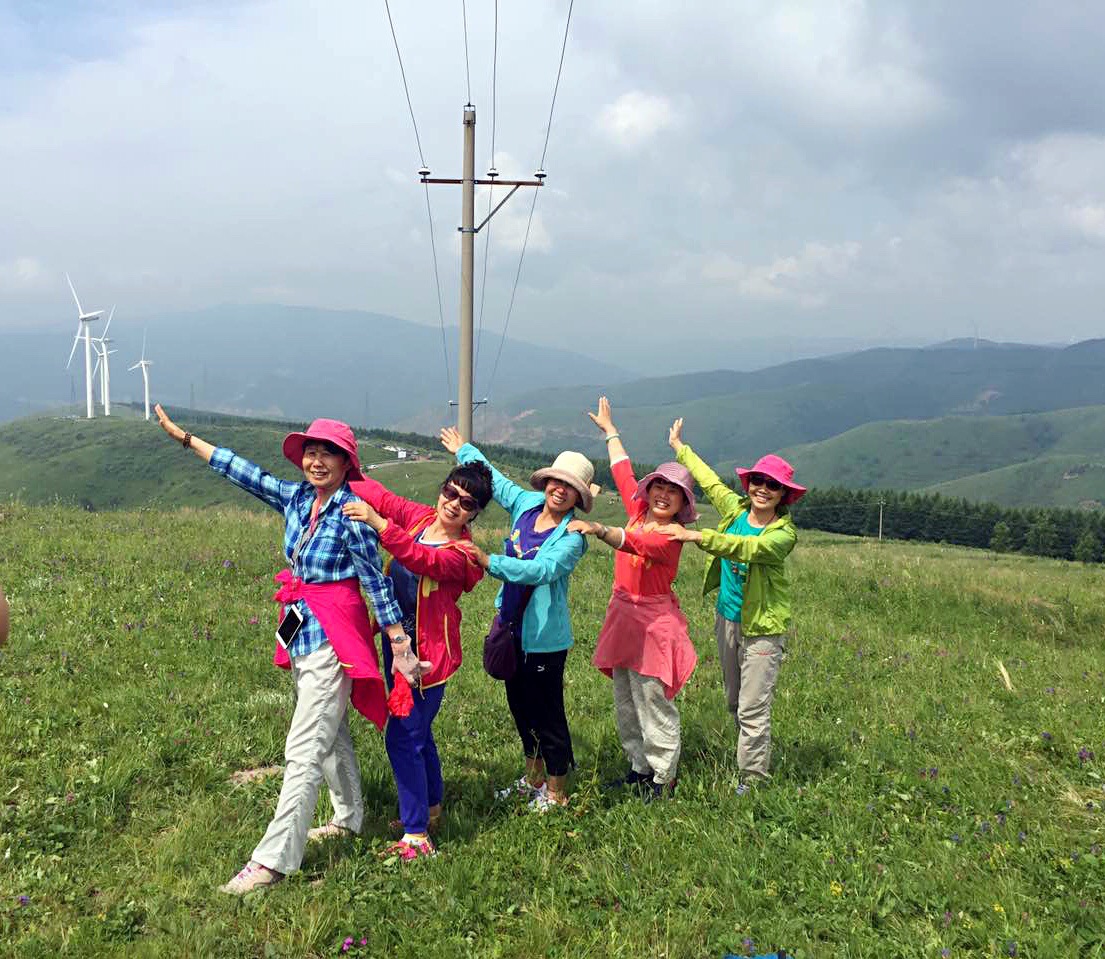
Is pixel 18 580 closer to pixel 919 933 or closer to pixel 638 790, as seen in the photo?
pixel 638 790

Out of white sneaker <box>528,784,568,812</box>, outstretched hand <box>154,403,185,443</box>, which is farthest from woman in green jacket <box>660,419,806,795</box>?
outstretched hand <box>154,403,185,443</box>

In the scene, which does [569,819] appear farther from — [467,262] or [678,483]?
[467,262]

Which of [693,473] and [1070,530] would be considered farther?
[1070,530]

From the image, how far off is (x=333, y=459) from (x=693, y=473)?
288 centimetres

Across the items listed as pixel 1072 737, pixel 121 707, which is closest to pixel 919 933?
pixel 1072 737

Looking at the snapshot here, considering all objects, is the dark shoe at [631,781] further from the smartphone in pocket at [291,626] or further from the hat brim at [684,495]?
the smartphone in pocket at [291,626]

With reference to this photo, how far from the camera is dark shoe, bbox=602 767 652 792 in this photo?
234 inches

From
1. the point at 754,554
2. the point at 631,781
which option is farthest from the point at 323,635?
the point at 754,554

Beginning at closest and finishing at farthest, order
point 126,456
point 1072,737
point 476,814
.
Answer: point 476,814, point 1072,737, point 126,456

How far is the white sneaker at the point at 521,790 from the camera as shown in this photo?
5821 millimetres

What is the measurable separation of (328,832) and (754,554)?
140 inches

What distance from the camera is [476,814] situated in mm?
5652

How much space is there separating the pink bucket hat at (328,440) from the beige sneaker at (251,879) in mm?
2434

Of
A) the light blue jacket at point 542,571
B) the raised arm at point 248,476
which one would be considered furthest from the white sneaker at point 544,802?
the raised arm at point 248,476
